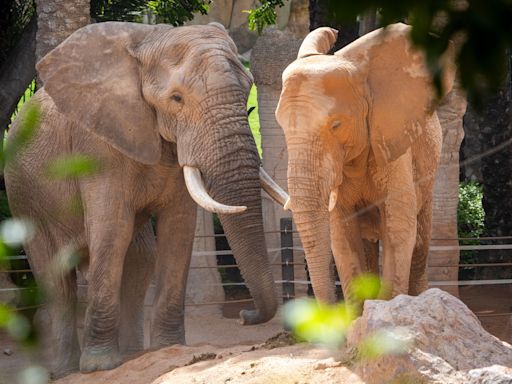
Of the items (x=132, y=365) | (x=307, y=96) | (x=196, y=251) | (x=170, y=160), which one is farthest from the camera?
(x=196, y=251)

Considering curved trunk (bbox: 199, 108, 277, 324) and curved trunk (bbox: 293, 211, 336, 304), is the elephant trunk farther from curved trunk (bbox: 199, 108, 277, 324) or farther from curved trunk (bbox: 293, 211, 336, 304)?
curved trunk (bbox: 199, 108, 277, 324)

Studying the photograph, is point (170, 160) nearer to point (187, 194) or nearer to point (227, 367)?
point (187, 194)

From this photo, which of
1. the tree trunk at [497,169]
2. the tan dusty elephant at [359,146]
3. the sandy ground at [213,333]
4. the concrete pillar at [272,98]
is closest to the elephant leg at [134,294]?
the sandy ground at [213,333]

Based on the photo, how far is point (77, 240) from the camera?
27.7 feet

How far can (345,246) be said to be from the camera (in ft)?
23.6

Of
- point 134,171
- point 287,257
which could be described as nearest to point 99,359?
point 134,171

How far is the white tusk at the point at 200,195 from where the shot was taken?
6.95 m

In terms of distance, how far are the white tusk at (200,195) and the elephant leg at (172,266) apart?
0.69 m

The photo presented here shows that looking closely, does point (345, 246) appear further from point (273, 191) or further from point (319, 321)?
point (319, 321)

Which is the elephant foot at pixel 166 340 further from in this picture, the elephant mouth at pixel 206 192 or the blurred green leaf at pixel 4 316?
the blurred green leaf at pixel 4 316

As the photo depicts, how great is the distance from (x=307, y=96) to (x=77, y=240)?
2.47 m

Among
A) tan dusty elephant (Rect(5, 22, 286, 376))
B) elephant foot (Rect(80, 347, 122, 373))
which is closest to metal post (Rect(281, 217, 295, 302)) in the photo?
tan dusty elephant (Rect(5, 22, 286, 376))

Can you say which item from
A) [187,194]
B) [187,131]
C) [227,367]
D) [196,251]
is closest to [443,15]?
[227,367]

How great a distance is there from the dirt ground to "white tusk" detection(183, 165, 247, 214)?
86cm
